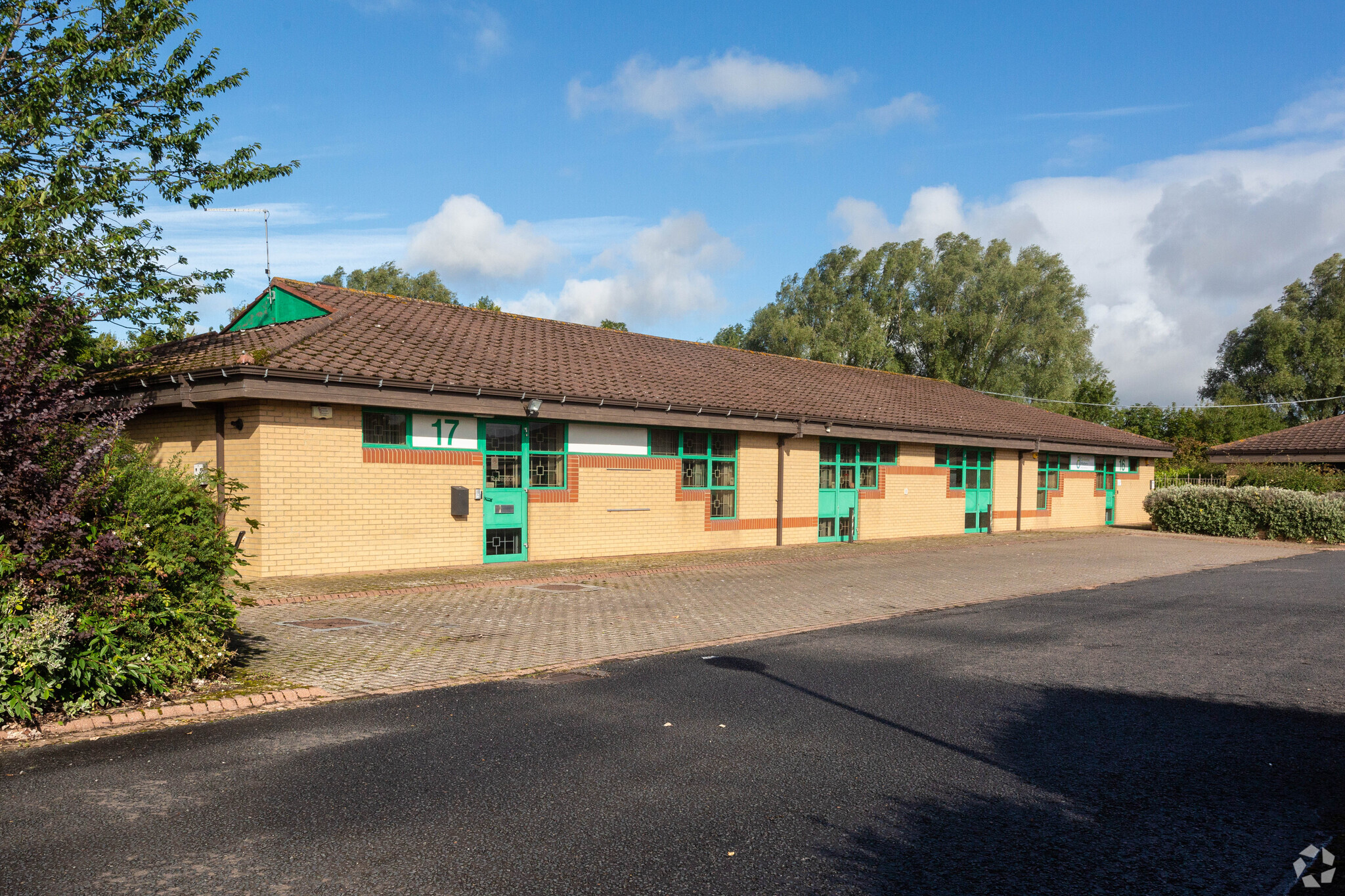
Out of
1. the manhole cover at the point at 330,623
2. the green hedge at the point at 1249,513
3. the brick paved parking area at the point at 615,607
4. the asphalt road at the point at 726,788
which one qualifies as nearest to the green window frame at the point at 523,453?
the brick paved parking area at the point at 615,607

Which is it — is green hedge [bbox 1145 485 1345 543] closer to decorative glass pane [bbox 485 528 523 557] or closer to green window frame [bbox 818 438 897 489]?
green window frame [bbox 818 438 897 489]

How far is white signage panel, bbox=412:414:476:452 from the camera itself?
13.7 m

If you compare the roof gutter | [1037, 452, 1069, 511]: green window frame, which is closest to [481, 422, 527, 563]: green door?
the roof gutter


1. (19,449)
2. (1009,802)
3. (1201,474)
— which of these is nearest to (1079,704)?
(1009,802)

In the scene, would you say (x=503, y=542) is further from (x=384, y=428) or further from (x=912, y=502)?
(x=912, y=502)

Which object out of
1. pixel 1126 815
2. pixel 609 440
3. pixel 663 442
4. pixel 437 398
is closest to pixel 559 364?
pixel 609 440

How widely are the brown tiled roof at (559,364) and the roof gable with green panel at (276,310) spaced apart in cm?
29

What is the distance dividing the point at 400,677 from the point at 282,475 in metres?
6.32

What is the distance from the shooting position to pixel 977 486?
2461 cm

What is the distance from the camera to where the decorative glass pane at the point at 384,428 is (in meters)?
13.2

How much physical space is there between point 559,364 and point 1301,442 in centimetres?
3175

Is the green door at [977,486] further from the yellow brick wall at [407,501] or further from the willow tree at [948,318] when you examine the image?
the willow tree at [948,318]

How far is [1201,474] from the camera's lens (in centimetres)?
3447

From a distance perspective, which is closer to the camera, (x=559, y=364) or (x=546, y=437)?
(x=546, y=437)
